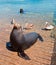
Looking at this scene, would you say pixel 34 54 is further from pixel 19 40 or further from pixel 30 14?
pixel 30 14

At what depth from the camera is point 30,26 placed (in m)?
12.1

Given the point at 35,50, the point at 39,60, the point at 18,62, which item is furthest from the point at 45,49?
the point at 18,62

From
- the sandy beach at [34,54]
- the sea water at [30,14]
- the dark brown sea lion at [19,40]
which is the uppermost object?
the dark brown sea lion at [19,40]

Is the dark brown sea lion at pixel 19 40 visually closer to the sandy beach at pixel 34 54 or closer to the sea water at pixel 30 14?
the sandy beach at pixel 34 54

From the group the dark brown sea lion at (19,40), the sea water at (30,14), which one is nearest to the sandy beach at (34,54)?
the dark brown sea lion at (19,40)

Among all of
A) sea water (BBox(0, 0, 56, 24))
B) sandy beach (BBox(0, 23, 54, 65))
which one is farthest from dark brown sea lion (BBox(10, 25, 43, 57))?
sea water (BBox(0, 0, 56, 24))

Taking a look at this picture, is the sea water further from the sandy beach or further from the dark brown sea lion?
the dark brown sea lion

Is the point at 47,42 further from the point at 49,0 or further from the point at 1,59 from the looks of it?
the point at 49,0

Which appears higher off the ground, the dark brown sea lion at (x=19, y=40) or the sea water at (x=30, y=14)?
the dark brown sea lion at (x=19, y=40)

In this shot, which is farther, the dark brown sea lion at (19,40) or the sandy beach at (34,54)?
the dark brown sea lion at (19,40)

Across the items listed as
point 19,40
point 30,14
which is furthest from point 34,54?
point 30,14

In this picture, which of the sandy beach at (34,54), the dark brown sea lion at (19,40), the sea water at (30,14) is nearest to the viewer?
the sandy beach at (34,54)

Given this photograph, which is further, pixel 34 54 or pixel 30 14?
pixel 30 14

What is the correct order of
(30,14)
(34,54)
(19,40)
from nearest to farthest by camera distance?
(19,40), (34,54), (30,14)
